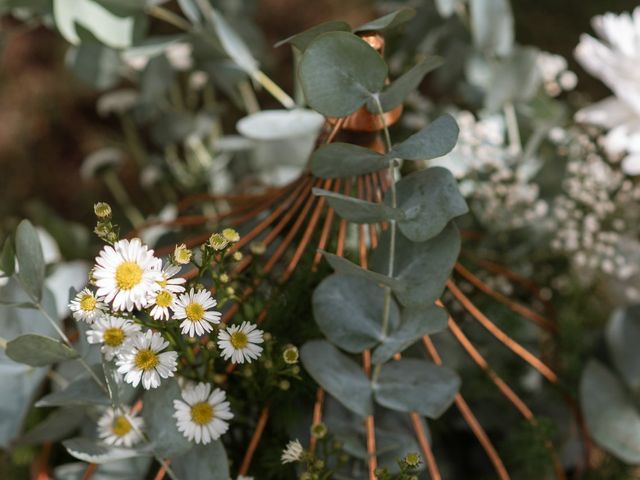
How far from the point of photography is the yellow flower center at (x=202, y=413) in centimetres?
36

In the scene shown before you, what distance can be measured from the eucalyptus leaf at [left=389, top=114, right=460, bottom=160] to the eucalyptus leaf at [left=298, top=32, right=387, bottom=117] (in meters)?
0.04

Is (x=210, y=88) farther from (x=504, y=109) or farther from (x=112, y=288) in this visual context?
(x=112, y=288)

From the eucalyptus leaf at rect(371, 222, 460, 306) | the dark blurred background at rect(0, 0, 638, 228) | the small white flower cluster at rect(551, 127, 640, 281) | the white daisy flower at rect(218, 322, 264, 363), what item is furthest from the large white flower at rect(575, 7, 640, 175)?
the dark blurred background at rect(0, 0, 638, 228)

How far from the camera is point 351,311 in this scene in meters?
0.45

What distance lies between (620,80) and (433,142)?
11.5 inches

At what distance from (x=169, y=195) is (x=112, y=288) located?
53 cm

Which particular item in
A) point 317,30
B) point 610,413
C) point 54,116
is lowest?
point 54,116

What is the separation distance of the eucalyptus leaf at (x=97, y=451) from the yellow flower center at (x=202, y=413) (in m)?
0.07

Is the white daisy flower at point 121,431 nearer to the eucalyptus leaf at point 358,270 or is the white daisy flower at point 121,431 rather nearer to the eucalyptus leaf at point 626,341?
the eucalyptus leaf at point 358,270

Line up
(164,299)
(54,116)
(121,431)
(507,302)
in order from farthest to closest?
(54,116) → (507,302) → (121,431) → (164,299)

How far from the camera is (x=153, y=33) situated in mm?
1252

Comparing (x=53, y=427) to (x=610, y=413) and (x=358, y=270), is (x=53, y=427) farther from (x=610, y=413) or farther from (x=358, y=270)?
(x=610, y=413)

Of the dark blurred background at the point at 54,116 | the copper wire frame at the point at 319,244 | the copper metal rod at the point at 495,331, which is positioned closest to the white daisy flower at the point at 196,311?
the copper wire frame at the point at 319,244

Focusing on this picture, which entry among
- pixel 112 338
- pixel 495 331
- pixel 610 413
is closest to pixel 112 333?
pixel 112 338
